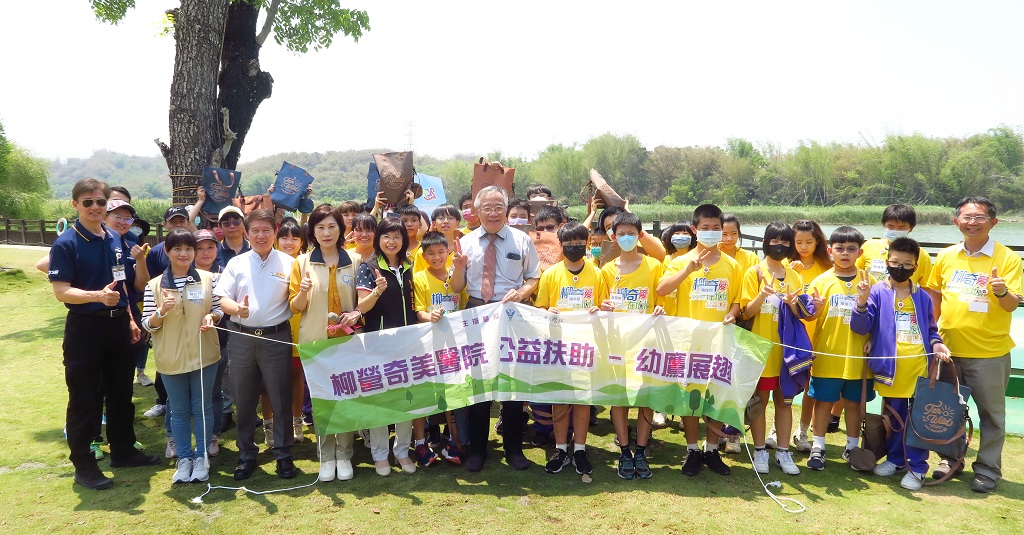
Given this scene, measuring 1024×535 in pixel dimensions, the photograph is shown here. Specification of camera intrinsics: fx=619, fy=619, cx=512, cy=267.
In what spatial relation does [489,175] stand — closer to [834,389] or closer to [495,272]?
[495,272]

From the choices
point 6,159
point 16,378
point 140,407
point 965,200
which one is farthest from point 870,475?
point 6,159

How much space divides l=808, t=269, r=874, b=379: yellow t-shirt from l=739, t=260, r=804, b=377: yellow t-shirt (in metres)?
0.16

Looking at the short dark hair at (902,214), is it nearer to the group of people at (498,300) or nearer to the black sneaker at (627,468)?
the group of people at (498,300)

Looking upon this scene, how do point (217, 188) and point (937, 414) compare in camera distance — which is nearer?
point (937, 414)

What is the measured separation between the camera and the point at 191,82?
8102 mm

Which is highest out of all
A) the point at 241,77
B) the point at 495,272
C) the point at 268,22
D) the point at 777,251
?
the point at 268,22

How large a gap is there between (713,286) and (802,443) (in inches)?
61.9

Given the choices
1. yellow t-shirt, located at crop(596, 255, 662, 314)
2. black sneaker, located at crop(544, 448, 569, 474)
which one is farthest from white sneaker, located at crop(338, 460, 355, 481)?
yellow t-shirt, located at crop(596, 255, 662, 314)

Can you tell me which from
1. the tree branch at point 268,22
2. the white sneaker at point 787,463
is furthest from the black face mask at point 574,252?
the tree branch at point 268,22

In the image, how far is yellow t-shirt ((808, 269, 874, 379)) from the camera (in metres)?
4.31

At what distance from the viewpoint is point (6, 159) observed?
2795 centimetres

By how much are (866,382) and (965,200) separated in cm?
141

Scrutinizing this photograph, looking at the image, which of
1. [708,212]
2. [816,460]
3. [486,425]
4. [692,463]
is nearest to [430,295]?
[486,425]

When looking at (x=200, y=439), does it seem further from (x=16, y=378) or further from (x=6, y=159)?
(x=6, y=159)
